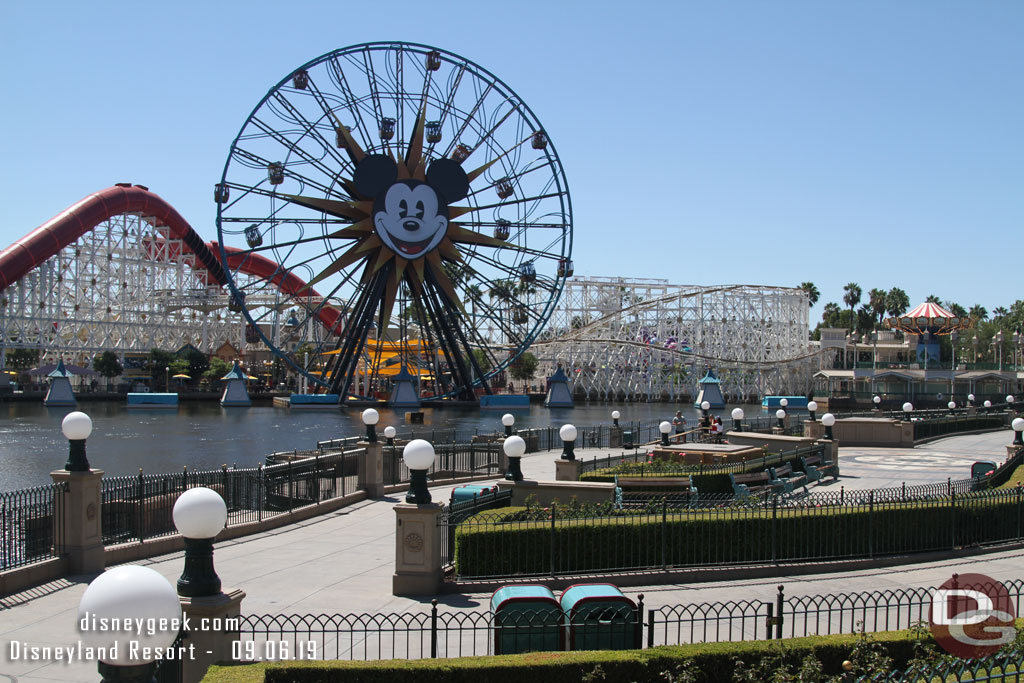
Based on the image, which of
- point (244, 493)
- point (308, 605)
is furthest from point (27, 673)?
point (244, 493)

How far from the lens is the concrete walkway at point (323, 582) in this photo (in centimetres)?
1064

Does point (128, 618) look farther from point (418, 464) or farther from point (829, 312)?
point (829, 312)

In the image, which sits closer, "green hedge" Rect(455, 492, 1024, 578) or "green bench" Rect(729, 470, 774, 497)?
"green hedge" Rect(455, 492, 1024, 578)

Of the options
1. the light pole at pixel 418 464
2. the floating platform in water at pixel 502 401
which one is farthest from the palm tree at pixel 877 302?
the light pole at pixel 418 464

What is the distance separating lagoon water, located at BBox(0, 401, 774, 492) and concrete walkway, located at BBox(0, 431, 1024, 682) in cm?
1899

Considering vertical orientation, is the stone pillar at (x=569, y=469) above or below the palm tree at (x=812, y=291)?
below

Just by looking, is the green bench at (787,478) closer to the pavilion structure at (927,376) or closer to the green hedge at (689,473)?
the green hedge at (689,473)

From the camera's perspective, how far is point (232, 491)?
17719 millimetres

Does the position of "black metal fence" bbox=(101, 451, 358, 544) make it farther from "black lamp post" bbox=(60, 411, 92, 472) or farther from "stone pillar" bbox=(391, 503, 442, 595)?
"stone pillar" bbox=(391, 503, 442, 595)

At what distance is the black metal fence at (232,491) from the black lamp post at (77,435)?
1.24 meters

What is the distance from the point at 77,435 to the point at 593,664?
29.4 feet

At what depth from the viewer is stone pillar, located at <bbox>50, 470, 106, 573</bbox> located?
521 inches

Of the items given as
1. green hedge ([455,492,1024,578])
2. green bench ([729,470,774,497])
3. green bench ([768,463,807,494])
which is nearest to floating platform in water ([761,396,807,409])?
green bench ([768,463,807,494])

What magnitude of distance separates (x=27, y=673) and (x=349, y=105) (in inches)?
1918
